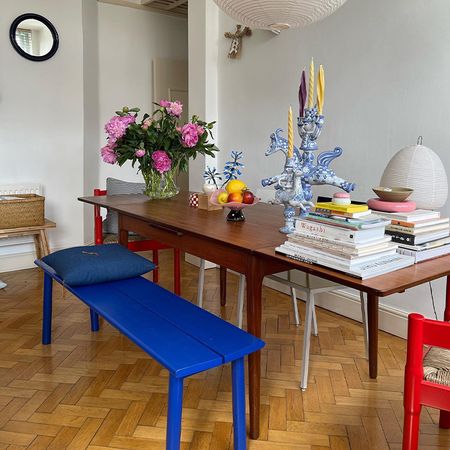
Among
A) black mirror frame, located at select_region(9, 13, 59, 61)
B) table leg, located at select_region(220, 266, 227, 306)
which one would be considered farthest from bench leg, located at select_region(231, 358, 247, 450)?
black mirror frame, located at select_region(9, 13, 59, 61)

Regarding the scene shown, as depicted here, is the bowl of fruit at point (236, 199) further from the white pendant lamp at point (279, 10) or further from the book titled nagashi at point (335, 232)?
the white pendant lamp at point (279, 10)

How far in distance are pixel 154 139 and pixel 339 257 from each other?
1455 mm

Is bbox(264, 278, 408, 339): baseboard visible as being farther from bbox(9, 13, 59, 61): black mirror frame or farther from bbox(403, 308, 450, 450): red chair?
bbox(9, 13, 59, 61): black mirror frame

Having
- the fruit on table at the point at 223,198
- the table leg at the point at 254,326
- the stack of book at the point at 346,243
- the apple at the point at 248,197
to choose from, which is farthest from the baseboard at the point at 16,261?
the stack of book at the point at 346,243

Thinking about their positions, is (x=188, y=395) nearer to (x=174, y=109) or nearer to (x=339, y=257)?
(x=339, y=257)

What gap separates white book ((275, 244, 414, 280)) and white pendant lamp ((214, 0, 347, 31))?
911 millimetres

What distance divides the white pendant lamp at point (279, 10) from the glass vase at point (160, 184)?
42.0 inches

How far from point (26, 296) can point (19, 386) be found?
1.39 meters

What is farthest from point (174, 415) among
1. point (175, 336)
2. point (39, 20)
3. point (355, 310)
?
point (39, 20)

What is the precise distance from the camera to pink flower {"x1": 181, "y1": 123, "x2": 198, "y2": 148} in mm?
2599

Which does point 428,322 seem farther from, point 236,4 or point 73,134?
point 73,134

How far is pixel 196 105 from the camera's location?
4.21 metres

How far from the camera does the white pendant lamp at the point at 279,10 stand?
1.82 m

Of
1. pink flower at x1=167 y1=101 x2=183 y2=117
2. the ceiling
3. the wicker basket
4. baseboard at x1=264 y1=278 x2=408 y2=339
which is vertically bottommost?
baseboard at x1=264 y1=278 x2=408 y2=339
